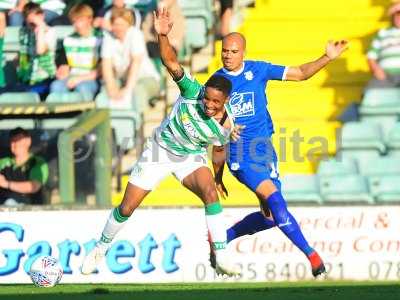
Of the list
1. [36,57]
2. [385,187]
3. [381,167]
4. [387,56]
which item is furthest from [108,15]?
[385,187]

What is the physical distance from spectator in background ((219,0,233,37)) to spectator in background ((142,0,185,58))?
496 millimetres

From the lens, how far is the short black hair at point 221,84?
1185 cm

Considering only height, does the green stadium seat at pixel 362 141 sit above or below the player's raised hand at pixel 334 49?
below

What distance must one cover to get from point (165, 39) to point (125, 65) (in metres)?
5.23

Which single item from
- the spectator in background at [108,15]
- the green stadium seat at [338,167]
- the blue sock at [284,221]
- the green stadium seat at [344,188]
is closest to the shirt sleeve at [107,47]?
the spectator in background at [108,15]

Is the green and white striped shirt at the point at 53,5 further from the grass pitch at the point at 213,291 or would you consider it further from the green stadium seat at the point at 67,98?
the grass pitch at the point at 213,291

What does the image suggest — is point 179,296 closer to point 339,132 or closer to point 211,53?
point 339,132

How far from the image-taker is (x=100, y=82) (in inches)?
674

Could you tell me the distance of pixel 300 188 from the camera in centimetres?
1574

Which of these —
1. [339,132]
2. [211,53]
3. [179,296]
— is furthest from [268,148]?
[211,53]

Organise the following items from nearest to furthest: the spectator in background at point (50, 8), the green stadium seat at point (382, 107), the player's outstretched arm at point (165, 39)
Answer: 1. the player's outstretched arm at point (165, 39)
2. the green stadium seat at point (382, 107)
3. the spectator in background at point (50, 8)

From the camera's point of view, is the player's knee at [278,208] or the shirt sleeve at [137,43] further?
the shirt sleeve at [137,43]

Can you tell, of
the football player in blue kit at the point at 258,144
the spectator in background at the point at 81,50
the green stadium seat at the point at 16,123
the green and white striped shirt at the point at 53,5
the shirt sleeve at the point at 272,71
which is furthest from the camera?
the green and white striped shirt at the point at 53,5

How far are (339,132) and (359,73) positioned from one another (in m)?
1.20
